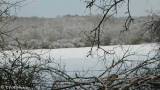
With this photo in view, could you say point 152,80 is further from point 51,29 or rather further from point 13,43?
point 51,29

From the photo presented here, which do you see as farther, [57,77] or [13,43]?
[13,43]

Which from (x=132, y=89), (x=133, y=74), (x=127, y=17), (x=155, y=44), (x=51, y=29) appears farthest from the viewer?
(x=51, y=29)

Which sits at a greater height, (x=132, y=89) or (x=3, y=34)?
(x=3, y=34)

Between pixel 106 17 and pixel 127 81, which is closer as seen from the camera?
pixel 127 81

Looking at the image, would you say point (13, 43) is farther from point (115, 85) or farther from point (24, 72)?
point (115, 85)

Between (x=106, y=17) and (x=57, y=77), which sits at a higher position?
(x=106, y=17)

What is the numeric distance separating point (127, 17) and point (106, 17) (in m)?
0.25

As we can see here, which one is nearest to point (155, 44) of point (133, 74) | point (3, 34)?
point (3, 34)

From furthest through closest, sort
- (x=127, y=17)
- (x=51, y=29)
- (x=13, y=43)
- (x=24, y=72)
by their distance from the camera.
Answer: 1. (x=51, y=29)
2. (x=13, y=43)
3. (x=127, y=17)
4. (x=24, y=72)

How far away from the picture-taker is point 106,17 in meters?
4.65

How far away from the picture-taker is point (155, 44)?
8.51m

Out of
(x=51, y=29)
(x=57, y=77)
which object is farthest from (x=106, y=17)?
(x=51, y=29)

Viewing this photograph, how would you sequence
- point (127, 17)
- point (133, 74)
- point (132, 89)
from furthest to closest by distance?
point (127, 17), point (133, 74), point (132, 89)

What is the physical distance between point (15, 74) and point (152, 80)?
1.58 m
